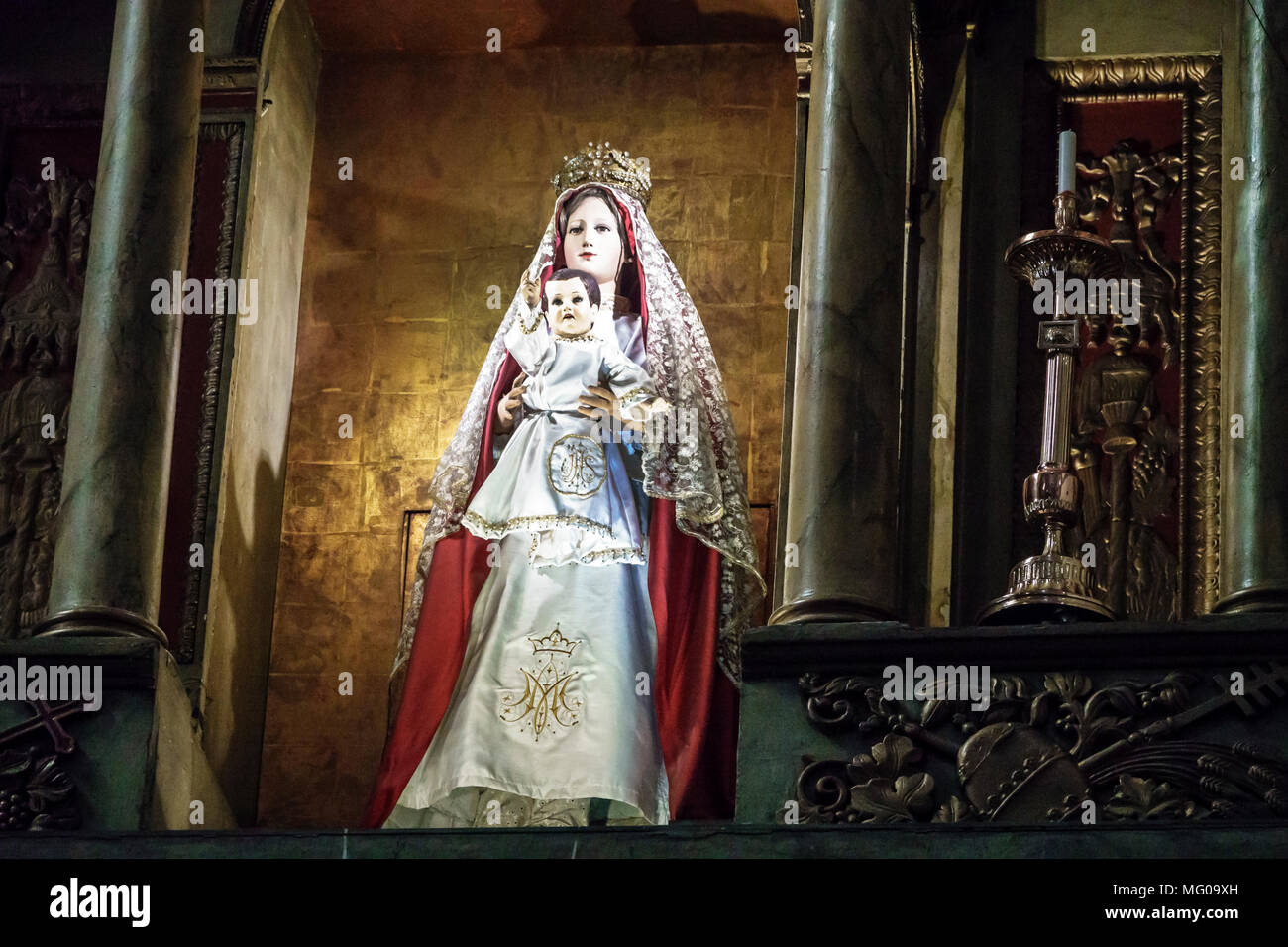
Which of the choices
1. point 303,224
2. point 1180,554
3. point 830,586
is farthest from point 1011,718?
point 303,224

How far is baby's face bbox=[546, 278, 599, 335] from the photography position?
8.80 meters

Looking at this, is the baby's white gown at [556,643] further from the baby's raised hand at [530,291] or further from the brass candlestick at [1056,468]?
the brass candlestick at [1056,468]

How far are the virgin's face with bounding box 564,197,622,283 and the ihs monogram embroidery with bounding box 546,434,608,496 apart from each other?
2.00 feet

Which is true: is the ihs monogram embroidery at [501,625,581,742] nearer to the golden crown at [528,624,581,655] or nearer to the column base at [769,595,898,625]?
the golden crown at [528,624,581,655]

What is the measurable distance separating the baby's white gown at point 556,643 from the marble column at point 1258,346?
5.98ft

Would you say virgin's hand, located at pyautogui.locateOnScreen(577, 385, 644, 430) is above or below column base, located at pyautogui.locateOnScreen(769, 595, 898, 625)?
above

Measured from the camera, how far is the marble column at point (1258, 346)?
7129 mm

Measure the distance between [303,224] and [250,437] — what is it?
1.00 meters

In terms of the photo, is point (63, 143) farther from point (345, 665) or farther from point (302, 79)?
point (345, 665)

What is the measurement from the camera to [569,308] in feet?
28.9

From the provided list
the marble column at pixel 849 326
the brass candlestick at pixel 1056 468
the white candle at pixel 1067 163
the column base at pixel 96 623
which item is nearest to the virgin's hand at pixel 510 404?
the marble column at pixel 849 326

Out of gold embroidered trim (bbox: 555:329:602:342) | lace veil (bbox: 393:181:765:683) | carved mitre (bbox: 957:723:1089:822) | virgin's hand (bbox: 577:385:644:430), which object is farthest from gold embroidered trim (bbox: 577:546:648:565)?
carved mitre (bbox: 957:723:1089:822)

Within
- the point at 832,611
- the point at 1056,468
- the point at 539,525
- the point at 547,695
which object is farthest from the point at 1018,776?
the point at 539,525
